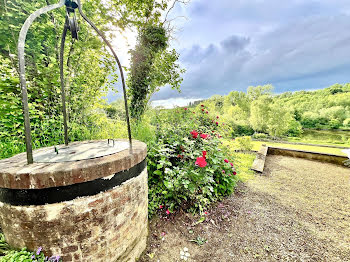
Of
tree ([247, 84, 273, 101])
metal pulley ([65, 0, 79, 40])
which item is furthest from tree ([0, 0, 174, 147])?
tree ([247, 84, 273, 101])

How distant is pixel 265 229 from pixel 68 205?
264 centimetres

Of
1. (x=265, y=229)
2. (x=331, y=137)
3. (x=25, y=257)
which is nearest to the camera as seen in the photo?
(x=25, y=257)

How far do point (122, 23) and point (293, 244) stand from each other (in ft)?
21.2

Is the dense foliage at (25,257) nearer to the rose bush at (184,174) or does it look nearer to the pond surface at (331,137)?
the rose bush at (184,174)

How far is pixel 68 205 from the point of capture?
3.64 ft

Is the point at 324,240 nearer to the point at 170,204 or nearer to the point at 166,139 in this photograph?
the point at 170,204

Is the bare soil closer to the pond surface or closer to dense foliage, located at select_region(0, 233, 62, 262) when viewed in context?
dense foliage, located at select_region(0, 233, 62, 262)

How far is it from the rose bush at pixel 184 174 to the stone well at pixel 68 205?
0.90 metres

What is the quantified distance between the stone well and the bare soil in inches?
34.6

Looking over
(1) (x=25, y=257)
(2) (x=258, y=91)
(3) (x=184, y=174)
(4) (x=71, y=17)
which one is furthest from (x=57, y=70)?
(2) (x=258, y=91)

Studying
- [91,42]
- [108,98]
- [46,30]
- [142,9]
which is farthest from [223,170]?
[142,9]

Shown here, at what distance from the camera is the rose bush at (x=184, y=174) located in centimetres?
222

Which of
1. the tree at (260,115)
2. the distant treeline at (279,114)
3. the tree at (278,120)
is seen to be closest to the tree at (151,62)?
the distant treeline at (279,114)

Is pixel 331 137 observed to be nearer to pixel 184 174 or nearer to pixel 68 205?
pixel 184 174
